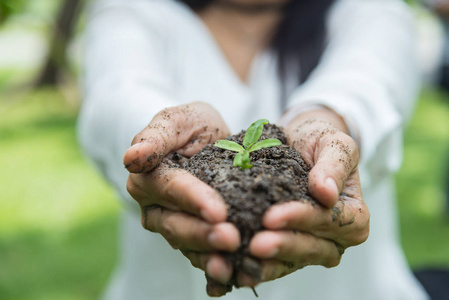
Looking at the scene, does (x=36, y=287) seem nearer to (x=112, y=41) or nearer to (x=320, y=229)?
(x=112, y=41)

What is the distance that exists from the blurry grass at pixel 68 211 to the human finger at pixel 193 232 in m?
2.88

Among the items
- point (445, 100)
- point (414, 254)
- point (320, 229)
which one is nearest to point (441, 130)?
point (445, 100)

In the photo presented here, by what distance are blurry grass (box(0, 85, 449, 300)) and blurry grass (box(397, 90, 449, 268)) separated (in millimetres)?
11

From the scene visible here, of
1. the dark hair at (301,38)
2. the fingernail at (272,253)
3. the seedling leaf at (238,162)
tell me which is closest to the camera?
the fingernail at (272,253)

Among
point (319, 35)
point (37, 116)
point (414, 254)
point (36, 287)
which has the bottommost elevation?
point (37, 116)

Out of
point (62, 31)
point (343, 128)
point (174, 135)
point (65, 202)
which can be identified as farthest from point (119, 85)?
point (62, 31)

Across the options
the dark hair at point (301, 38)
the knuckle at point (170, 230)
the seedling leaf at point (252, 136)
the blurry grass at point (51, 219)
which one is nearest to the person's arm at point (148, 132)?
the knuckle at point (170, 230)

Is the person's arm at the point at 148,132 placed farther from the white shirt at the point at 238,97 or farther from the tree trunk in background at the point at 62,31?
the tree trunk in background at the point at 62,31

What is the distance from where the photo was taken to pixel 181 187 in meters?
1.18

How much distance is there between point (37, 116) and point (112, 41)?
Result: 624cm

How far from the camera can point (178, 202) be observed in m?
1.20

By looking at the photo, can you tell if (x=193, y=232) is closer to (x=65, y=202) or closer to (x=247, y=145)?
(x=247, y=145)

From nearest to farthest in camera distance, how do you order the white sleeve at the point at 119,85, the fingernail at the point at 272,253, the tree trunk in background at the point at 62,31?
the fingernail at the point at 272,253
the white sleeve at the point at 119,85
the tree trunk in background at the point at 62,31

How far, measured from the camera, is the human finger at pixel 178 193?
1.13 meters
